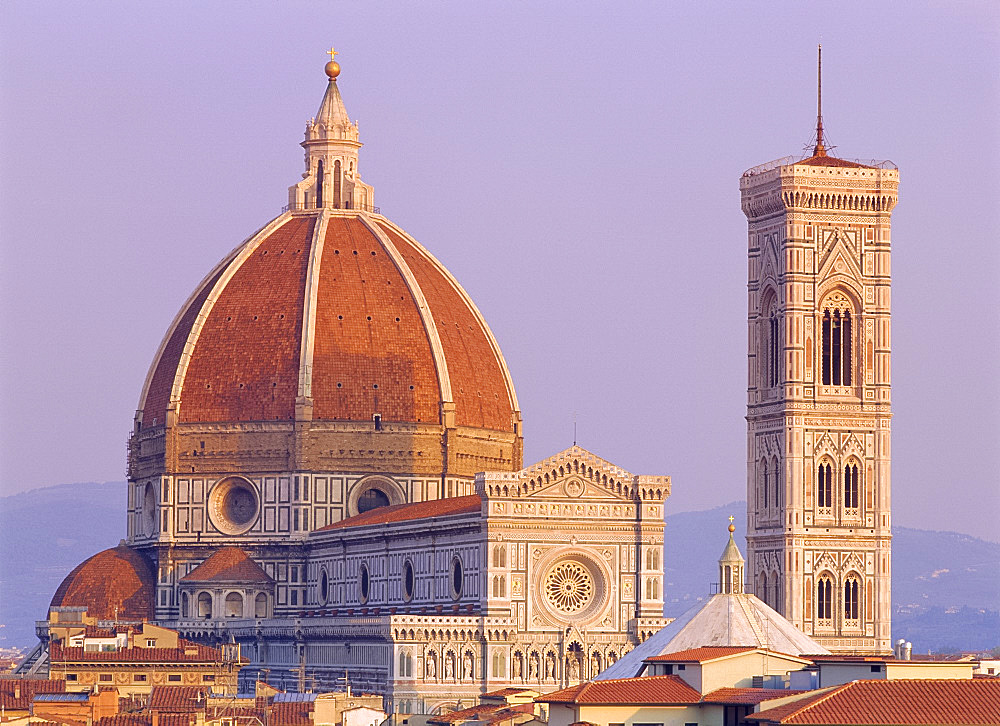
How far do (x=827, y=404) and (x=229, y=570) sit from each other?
2977cm

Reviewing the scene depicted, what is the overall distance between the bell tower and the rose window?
21.2ft

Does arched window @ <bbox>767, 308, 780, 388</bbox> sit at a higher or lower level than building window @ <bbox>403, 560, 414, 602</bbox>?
higher

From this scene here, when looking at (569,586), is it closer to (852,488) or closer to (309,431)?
(852,488)

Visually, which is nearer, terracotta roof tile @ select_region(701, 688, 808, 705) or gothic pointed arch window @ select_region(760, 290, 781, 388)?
terracotta roof tile @ select_region(701, 688, 808, 705)

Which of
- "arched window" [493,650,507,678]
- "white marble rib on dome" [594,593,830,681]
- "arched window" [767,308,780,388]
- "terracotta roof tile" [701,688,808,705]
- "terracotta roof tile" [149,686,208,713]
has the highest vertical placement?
"arched window" [767,308,780,388]

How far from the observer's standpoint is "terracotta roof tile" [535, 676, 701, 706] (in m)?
63.2

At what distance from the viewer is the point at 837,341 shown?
11756 cm

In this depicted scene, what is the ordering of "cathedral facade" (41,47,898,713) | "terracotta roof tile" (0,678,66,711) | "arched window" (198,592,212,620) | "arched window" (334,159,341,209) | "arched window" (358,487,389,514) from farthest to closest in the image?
"arched window" (334,159,341,209), "arched window" (358,487,389,514), "arched window" (198,592,212,620), "cathedral facade" (41,47,898,713), "terracotta roof tile" (0,678,66,711)

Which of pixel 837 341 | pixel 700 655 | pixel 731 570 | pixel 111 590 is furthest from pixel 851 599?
pixel 700 655

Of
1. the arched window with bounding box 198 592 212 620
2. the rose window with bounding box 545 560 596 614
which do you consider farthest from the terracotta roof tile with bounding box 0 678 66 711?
the arched window with bounding box 198 592 212 620

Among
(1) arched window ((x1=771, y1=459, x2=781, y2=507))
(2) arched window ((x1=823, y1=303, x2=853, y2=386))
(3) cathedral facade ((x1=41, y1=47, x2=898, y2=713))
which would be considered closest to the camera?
(3) cathedral facade ((x1=41, y1=47, x2=898, y2=713))

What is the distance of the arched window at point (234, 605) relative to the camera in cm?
13362

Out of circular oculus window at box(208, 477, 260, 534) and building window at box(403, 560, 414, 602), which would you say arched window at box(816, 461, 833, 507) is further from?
circular oculus window at box(208, 477, 260, 534)

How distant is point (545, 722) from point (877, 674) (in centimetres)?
999
